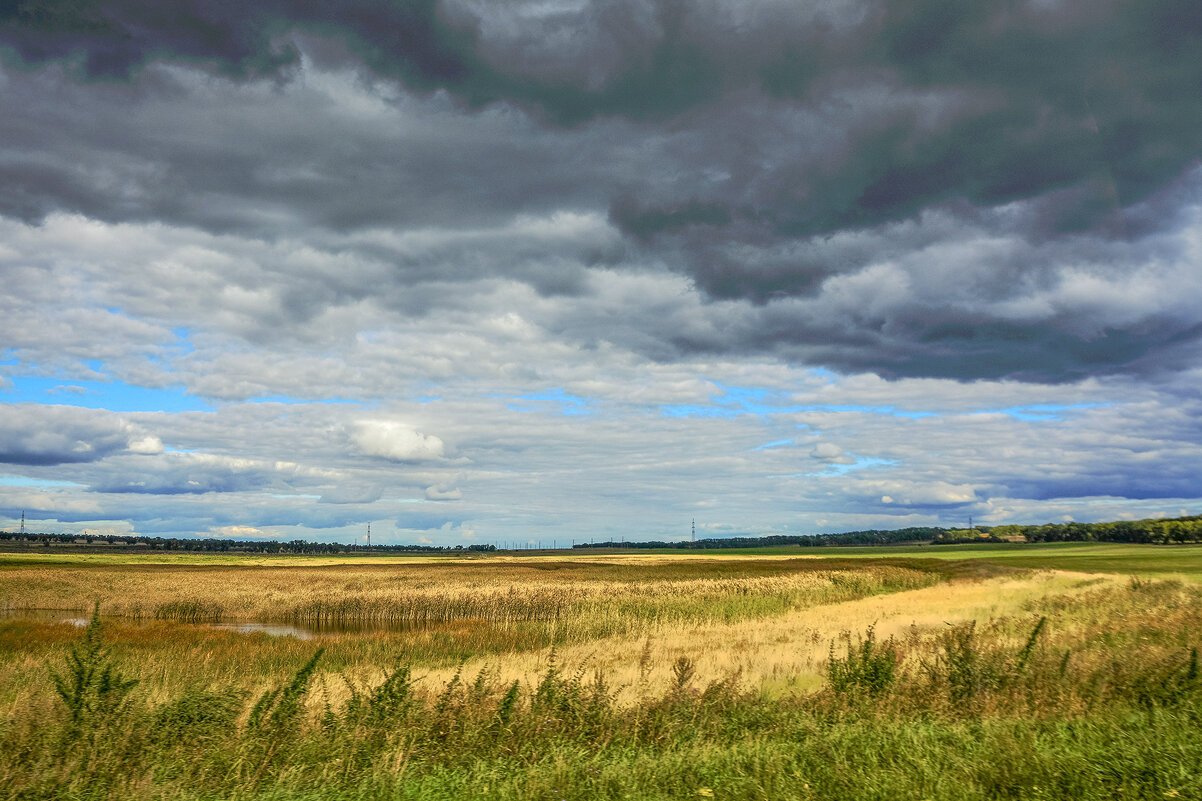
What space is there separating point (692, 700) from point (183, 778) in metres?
6.59

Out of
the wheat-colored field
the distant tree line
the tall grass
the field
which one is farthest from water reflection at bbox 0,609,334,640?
the distant tree line

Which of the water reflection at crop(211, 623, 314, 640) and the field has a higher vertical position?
the field

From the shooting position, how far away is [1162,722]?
853 centimetres

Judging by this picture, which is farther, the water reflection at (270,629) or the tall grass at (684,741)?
the water reflection at (270,629)

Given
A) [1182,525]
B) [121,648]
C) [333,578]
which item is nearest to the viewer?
[121,648]

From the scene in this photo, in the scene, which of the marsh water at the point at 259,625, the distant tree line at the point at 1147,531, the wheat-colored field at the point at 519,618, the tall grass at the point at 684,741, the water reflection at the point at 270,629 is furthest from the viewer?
the distant tree line at the point at 1147,531

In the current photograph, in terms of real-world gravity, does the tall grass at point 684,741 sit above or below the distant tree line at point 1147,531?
above

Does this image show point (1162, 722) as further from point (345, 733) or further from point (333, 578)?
point (333, 578)

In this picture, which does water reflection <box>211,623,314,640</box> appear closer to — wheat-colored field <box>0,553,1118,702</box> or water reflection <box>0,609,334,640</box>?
water reflection <box>0,609,334,640</box>

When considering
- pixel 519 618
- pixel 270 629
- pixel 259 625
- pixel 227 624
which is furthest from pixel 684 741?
pixel 227 624

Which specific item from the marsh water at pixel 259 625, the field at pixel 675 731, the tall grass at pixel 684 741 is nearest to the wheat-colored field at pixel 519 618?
the marsh water at pixel 259 625

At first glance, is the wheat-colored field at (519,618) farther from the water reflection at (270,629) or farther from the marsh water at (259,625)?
the water reflection at (270,629)

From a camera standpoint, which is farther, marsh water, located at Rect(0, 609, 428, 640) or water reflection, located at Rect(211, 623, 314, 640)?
marsh water, located at Rect(0, 609, 428, 640)

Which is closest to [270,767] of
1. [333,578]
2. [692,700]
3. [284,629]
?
[692,700]
